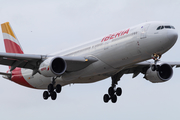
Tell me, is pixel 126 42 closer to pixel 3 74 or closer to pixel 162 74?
pixel 162 74

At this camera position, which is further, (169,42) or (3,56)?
(3,56)

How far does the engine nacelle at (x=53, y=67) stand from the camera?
33178 mm

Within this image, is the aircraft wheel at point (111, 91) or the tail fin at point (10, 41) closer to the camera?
the aircraft wheel at point (111, 91)

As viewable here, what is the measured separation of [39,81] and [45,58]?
6.38m

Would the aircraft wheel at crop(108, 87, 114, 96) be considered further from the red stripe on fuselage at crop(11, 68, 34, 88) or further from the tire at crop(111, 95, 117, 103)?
the red stripe on fuselage at crop(11, 68, 34, 88)

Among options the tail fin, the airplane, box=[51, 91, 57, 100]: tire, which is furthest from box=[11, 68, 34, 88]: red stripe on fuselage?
box=[51, 91, 57, 100]: tire

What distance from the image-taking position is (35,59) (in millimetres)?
34781

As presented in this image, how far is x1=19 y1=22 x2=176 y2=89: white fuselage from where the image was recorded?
3084cm

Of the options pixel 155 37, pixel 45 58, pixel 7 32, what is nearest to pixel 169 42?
pixel 155 37

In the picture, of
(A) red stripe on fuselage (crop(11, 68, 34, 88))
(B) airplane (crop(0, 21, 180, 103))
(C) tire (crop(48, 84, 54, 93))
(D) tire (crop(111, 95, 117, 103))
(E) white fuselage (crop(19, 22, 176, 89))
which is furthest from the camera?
(A) red stripe on fuselage (crop(11, 68, 34, 88))

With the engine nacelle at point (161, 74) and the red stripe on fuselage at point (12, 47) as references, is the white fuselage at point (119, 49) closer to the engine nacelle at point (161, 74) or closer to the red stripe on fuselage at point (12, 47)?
the engine nacelle at point (161, 74)

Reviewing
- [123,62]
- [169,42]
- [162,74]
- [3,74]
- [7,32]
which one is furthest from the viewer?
[7,32]

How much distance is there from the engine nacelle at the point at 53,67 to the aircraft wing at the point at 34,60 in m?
0.66

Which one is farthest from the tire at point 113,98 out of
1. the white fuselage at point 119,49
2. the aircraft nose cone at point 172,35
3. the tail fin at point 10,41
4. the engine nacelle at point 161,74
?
the tail fin at point 10,41
